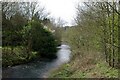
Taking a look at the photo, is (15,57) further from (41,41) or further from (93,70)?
(93,70)

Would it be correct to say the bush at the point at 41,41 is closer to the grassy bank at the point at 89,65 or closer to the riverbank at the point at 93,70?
the grassy bank at the point at 89,65

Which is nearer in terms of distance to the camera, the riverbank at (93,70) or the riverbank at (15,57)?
the riverbank at (93,70)

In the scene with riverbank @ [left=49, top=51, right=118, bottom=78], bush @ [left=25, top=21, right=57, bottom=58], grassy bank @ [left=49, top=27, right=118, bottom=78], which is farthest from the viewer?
bush @ [left=25, top=21, right=57, bottom=58]

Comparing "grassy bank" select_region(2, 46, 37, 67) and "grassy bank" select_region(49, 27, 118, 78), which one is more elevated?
"grassy bank" select_region(49, 27, 118, 78)

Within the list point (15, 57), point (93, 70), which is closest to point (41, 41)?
point (15, 57)

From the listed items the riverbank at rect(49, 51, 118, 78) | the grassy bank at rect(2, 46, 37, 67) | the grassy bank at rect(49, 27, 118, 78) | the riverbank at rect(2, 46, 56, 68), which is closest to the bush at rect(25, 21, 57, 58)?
the riverbank at rect(2, 46, 56, 68)

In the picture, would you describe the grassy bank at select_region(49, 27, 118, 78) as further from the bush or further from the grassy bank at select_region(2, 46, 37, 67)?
the grassy bank at select_region(2, 46, 37, 67)

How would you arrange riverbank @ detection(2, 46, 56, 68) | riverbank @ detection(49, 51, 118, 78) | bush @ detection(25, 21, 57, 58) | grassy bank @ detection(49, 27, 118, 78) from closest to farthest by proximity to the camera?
riverbank @ detection(49, 51, 118, 78)
grassy bank @ detection(49, 27, 118, 78)
riverbank @ detection(2, 46, 56, 68)
bush @ detection(25, 21, 57, 58)

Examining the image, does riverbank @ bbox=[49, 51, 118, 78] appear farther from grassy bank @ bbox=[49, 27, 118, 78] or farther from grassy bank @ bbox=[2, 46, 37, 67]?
grassy bank @ bbox=[2, 46, 37, 67]

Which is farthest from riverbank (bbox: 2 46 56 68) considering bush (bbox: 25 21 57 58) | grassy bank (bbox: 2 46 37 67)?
bush (bbox: 25 21 57 58)

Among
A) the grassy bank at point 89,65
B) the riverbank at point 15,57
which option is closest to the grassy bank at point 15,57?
the riverbank at point 15,57

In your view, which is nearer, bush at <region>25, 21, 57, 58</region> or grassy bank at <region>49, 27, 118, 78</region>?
grassy bank at <region>49, 27, 118, 78</region>

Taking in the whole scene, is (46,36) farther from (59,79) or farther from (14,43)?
(59,79)

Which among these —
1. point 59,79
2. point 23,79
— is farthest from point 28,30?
point 59,79
